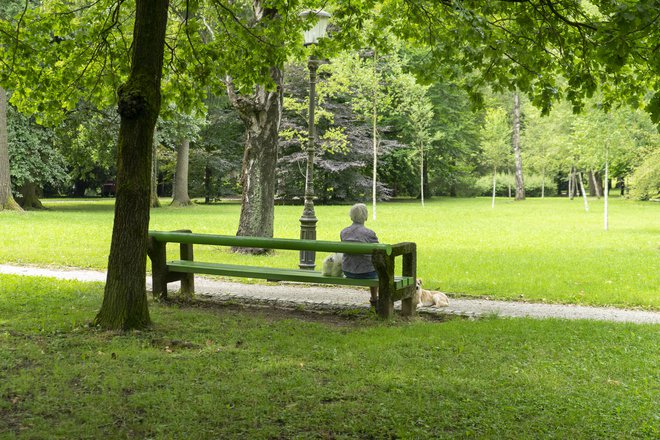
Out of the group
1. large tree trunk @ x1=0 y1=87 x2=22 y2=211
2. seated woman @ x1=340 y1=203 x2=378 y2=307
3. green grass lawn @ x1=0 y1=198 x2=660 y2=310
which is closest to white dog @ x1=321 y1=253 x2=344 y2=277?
seated woman @ x1=340 y1=203 x2=378 y2=307

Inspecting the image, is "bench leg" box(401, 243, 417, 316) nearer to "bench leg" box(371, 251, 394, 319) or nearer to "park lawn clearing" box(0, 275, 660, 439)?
"bench leg" box(371, 251, 394, 319)

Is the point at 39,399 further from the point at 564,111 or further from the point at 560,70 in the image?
the point at 564,111

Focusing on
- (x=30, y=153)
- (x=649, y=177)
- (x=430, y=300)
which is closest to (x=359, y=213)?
(x=430, y=300)

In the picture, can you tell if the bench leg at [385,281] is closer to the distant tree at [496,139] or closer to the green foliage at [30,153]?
the green foliage at [30,153]

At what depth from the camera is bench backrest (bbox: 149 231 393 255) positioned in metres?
7.69

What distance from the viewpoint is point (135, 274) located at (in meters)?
6.77

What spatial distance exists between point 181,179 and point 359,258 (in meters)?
32.9

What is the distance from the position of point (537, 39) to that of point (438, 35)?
1.37 metres

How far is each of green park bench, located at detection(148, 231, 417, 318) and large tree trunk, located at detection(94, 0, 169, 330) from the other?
70.9 inches

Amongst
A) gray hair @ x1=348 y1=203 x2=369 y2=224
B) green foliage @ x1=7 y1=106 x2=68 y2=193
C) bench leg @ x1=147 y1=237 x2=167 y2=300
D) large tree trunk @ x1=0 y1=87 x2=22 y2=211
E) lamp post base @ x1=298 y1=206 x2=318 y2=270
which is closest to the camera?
gray hair @ x1=348 y1=203 x2=369 y2=224

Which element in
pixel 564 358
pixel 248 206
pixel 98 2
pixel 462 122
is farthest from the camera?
pixel 462 122

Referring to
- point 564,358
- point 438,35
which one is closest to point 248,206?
point 438,35

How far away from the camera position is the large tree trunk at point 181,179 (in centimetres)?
3928

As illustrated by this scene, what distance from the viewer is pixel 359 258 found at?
8328 mm
